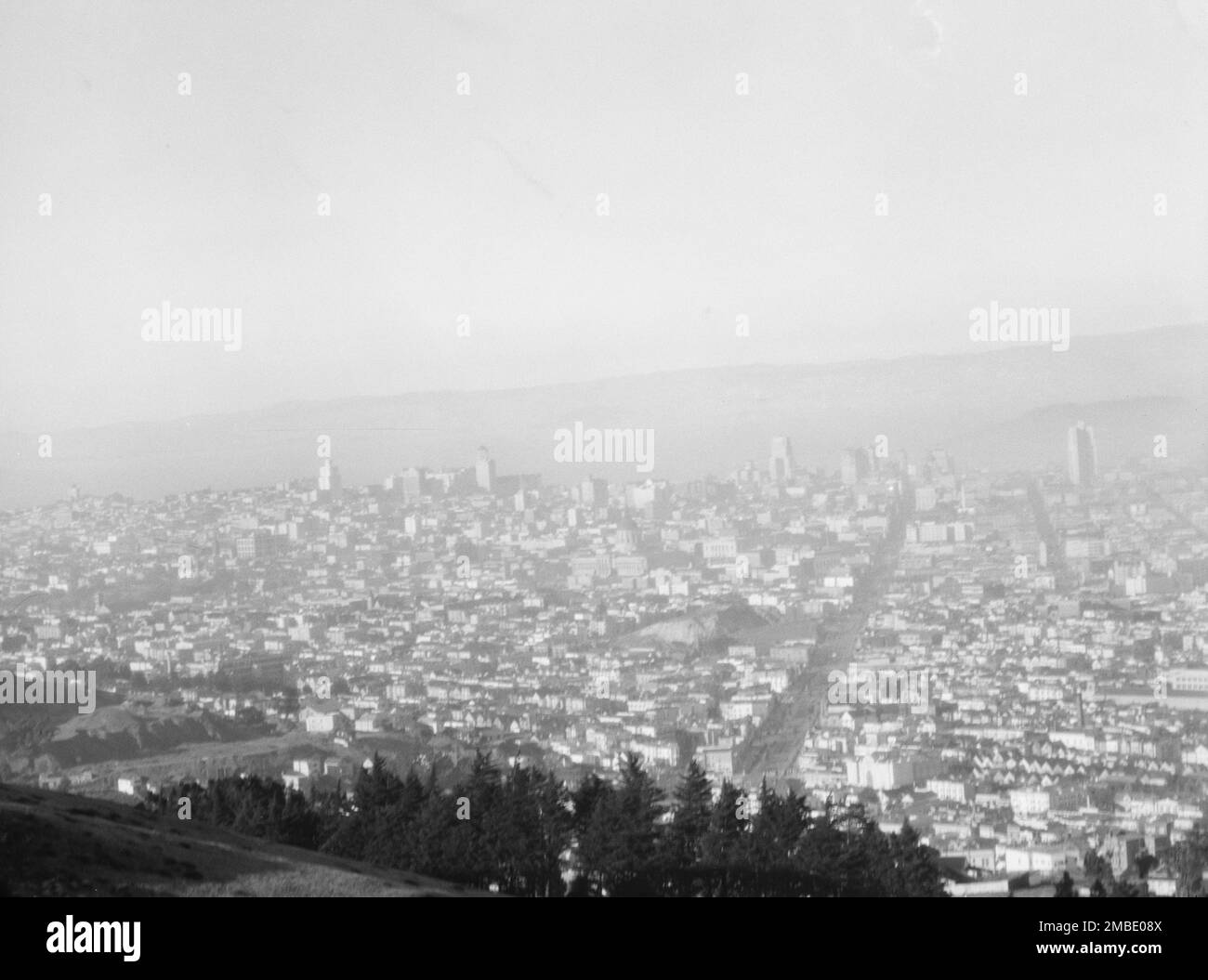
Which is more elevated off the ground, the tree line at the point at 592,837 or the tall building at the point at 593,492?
the tall building at the point at 593,492

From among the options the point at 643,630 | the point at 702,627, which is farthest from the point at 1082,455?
the point at 643,630

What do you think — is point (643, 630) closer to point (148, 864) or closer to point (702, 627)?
point (702, 627)

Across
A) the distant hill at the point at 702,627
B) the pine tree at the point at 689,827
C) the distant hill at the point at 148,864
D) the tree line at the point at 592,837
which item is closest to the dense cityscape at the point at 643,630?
the distant hill at the point at 702,627

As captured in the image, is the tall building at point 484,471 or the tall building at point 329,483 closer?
the tall building at point 329,483

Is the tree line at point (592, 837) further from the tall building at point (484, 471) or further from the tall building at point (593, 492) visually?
the tall building at point (484, 471)

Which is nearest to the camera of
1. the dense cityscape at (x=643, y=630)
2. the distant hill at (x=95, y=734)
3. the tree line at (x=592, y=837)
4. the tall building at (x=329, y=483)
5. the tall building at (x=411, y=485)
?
the tree line at (x=592, y=837)

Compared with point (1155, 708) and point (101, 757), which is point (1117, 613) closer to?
point (1155, 708)

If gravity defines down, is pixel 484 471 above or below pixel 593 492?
above
